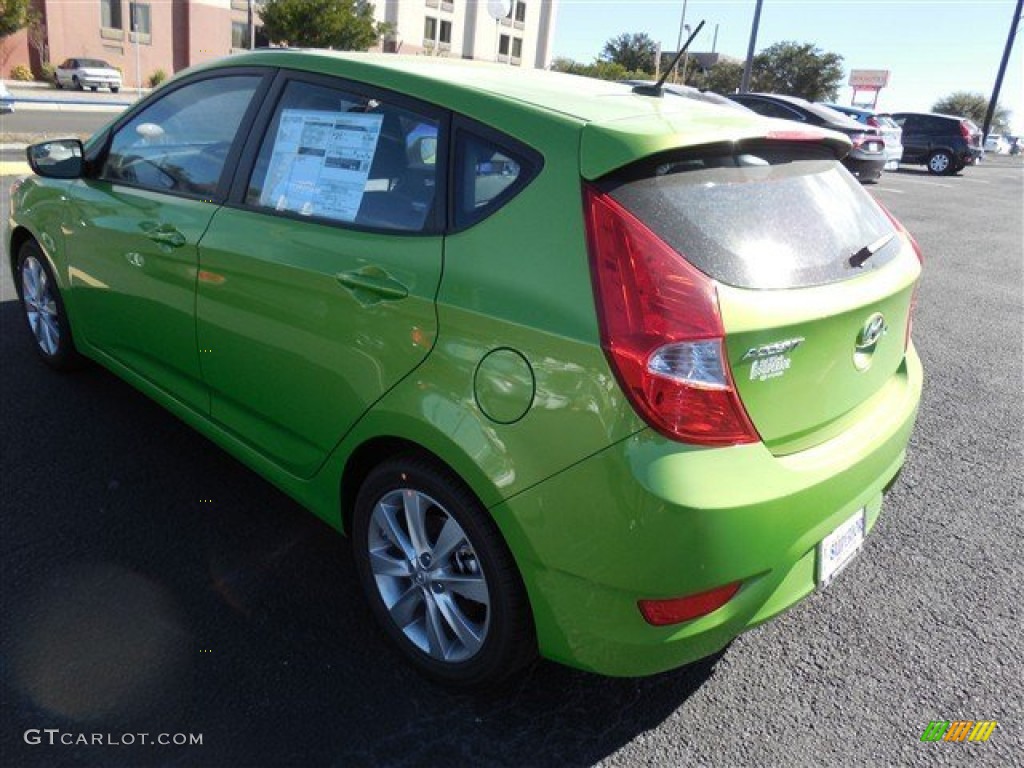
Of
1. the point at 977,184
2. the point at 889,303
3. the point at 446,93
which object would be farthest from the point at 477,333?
the point at 977,184

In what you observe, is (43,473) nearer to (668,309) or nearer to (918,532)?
(668,309)

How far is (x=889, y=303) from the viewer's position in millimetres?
2324

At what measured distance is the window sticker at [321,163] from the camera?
2.47m

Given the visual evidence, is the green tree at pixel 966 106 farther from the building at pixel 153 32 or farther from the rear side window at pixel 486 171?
the rear side window at pixel 486 171

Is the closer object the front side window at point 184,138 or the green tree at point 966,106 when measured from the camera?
the front side window at point 184,138

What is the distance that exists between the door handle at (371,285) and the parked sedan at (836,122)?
42.8ft

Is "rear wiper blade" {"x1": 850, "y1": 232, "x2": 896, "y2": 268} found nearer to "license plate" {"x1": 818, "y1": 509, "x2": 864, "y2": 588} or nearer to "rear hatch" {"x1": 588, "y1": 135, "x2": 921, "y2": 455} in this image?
"rear hatch" {"x1": 588, "y1": 135, "x2": 921, "y2": 455}

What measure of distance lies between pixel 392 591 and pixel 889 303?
1.71 m

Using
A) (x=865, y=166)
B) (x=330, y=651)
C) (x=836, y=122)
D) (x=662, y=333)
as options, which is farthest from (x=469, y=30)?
(x=662, y=333)

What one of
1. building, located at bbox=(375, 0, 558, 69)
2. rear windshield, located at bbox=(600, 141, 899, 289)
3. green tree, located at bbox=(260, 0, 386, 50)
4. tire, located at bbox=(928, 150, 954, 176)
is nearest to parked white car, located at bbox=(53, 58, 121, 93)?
green tree, located at bbox=(260, 0, 386, 50)

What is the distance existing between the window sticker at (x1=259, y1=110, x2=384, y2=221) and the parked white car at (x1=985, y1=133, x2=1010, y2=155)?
53478mm

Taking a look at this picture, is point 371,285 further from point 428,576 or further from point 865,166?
point 865,166

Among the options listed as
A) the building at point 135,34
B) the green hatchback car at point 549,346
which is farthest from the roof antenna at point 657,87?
the building at point 135,34

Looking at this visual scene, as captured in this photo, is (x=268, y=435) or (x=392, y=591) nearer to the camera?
(x=392, y=591)
